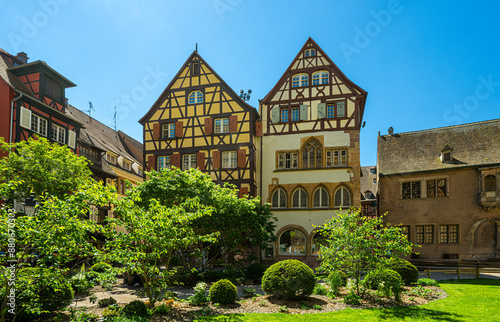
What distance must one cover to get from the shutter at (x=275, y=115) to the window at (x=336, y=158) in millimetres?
4764

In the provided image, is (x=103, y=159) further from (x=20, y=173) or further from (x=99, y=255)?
(x=99, y=255)

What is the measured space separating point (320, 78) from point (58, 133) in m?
20.6

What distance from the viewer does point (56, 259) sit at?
7.81m

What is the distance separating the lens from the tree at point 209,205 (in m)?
17.5

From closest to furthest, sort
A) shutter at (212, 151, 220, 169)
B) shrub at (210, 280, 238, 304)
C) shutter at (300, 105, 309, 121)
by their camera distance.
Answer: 1. shrub at (210, 280, 238, 304)
2. shutter at (300, 105, 309, 121)
3. shutter at (212, 151, 220, 169)

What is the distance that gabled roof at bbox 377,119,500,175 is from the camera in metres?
27.2

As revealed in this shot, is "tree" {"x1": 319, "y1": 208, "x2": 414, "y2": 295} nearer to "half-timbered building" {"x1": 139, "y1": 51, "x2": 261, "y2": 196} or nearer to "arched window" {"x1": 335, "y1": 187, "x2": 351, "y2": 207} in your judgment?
"arched window" {"x1": 335, "y1": 187, "x2": 351, "y2": 207}

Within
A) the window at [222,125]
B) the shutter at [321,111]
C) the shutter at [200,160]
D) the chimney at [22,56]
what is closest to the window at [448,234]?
the shutter at [321,111]

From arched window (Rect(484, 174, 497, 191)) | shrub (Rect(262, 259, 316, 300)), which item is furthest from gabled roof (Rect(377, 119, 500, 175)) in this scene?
shrub (Rect(262, 259, 316, 300))

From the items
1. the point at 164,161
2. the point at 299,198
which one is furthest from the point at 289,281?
the point at 164,161

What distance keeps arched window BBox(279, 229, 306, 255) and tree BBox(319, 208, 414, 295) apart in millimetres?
12918

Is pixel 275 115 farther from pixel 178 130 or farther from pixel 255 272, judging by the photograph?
pixel 255 272

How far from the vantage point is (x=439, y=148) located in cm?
2947

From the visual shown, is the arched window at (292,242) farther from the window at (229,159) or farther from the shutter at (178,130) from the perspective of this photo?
the shutter at (178,130)
